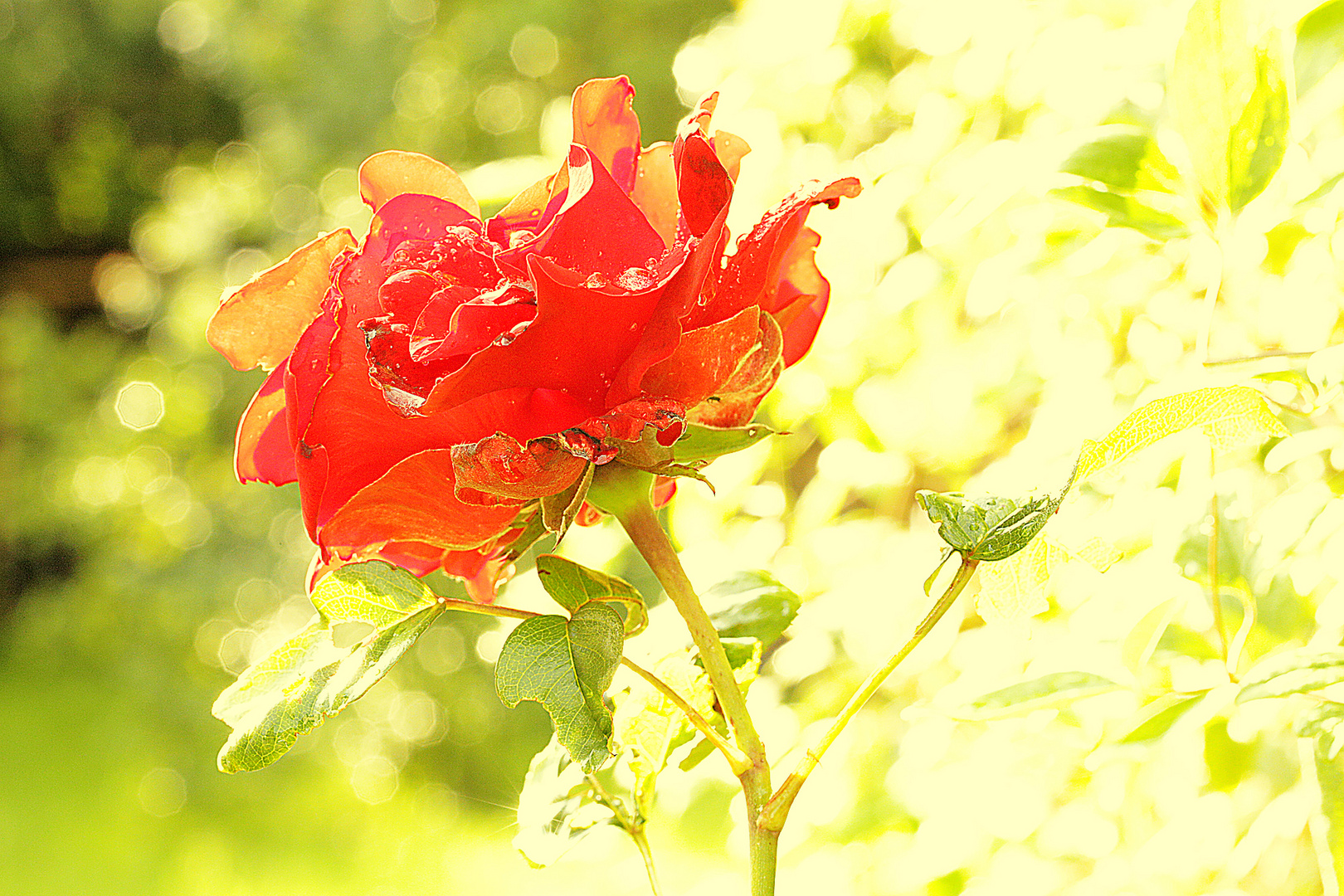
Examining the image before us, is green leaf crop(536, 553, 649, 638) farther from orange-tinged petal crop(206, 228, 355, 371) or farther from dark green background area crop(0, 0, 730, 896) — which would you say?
dark green background area crop(0, 0, 730, 896)

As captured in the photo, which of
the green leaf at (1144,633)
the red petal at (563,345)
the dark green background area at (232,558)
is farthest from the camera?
the dark green background area at (232,558)

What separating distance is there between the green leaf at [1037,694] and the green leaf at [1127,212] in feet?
0.32

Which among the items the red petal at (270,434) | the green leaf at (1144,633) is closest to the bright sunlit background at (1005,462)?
the green leaf at (1144,633)

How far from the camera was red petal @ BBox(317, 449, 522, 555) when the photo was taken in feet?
0.62

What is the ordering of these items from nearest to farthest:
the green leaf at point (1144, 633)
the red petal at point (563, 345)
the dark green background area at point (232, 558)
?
the red petal at point (563, 345)
the green leaf at point (1144, 633)
the dark green background area at point (232, 558)

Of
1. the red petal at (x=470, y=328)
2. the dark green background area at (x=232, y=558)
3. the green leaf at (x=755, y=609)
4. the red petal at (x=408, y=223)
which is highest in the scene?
the red petal at (x=408, y=223)

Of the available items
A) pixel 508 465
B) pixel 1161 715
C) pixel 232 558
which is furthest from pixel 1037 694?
pixel 232 558

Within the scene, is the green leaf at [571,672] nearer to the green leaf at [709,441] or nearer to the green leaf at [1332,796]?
the green leaf at [709,441]

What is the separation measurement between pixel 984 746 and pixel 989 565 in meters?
0.19

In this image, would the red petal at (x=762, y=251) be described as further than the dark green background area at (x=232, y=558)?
No

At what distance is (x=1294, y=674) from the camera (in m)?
0.19

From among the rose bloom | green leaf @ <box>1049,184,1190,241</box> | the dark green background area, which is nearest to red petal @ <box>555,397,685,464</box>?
the rose bloom

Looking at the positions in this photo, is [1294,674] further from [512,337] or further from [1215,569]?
[512,337]

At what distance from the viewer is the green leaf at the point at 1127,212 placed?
9.1 inches
